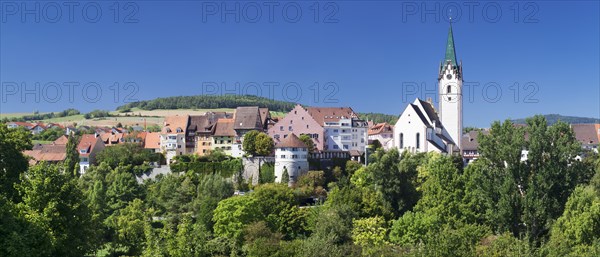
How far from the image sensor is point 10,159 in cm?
3988

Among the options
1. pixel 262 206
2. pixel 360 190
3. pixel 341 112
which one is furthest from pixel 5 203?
pixel 341 112

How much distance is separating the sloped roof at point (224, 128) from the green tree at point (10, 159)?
1432 inches

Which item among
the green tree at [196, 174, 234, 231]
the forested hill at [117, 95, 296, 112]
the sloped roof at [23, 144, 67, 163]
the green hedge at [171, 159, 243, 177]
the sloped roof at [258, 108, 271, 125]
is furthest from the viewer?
the forested hill at [117, 95, 296, 112]

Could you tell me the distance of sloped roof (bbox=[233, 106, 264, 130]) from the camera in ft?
253

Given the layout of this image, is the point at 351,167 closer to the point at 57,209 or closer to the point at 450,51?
the point at 450,51

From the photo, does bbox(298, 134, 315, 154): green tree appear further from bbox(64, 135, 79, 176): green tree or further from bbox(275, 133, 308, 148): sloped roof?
bbox(64, 135, 79, 176): green tree

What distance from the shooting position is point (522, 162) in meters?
45.2

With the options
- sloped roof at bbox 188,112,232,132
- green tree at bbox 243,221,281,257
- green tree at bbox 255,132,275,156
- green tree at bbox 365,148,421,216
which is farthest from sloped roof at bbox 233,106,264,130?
green tree at bbox 243,221,281,257

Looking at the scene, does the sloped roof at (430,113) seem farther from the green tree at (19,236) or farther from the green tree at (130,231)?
the green tree at (19,236)

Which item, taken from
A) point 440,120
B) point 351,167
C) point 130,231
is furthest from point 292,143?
point 440,120

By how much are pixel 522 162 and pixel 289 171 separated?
26946mm

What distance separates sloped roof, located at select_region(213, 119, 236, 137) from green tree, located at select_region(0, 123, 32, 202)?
36363 mm

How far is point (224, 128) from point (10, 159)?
3980 centimetres

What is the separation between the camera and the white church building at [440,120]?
81.6m
